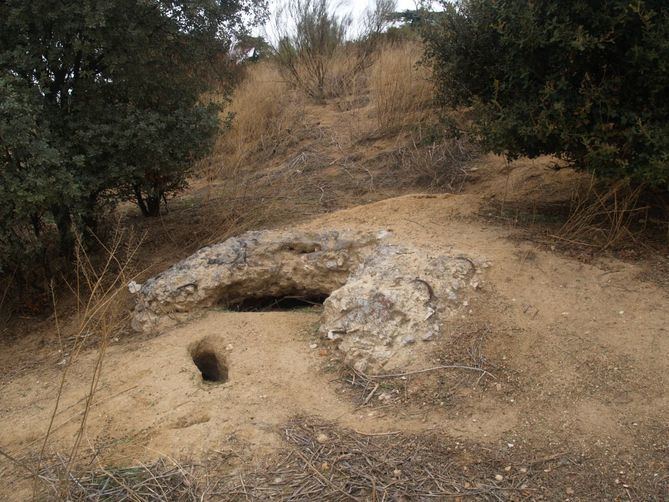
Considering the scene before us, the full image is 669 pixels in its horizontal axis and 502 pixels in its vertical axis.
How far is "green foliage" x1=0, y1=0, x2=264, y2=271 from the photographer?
175 inches

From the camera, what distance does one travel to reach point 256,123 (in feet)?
30.7

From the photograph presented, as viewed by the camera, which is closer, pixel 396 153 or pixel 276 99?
pixel 396 153

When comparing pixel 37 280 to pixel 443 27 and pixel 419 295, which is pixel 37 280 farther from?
pixel 443 27

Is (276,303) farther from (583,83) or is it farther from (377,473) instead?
(583,83)

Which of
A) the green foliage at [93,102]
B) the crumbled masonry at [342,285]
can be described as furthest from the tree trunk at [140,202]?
the crumbled masonry at [342,285]

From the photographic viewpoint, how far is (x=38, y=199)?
14.4 feet

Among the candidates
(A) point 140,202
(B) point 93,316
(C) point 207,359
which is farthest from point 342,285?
(A) point 140,202

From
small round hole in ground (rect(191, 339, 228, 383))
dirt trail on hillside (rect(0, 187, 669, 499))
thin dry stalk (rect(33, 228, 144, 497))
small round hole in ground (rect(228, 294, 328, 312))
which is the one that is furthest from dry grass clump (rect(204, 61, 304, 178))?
dirt trail on hillside (rect(0, 187, 669, 499))

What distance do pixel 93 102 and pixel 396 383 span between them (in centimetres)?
371

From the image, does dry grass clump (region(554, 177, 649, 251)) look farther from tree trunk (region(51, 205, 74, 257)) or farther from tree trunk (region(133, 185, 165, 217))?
tree trunk (region(133, 185, 165, 217))

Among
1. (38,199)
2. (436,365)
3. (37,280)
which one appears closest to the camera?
(436,365)

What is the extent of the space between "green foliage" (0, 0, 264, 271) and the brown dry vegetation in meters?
0.79

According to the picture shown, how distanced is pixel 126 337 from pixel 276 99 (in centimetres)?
654

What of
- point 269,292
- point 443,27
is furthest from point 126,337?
point 443,27
